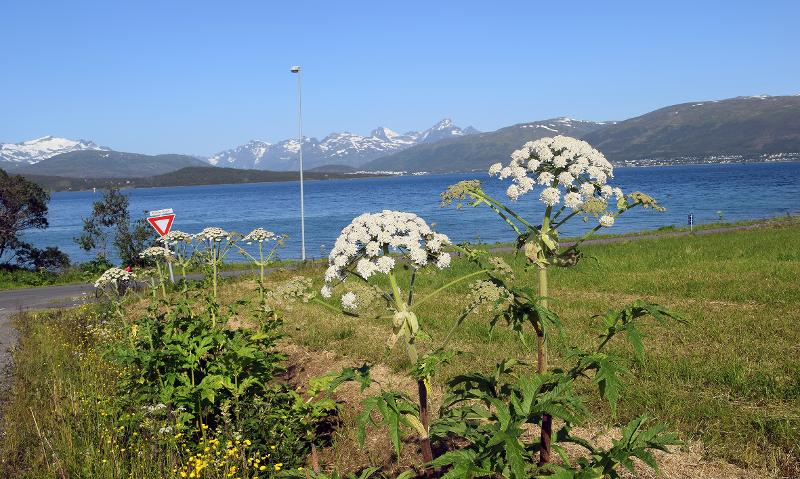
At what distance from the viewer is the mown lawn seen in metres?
6.93

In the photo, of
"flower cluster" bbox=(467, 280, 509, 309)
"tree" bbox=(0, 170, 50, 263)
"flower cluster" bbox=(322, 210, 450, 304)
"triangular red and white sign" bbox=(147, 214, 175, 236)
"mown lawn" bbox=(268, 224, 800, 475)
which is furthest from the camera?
"tree" bbox=(0, 170, 50, 263)

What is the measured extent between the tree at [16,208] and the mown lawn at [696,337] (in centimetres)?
2756

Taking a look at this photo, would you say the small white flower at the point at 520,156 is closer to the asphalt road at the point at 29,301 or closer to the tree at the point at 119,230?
the asphalt road at the point at 29,301

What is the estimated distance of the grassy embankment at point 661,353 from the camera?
23.0 ft

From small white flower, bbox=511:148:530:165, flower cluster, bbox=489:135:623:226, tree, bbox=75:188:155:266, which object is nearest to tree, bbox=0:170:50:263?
tree, bbox=75:188:155:266

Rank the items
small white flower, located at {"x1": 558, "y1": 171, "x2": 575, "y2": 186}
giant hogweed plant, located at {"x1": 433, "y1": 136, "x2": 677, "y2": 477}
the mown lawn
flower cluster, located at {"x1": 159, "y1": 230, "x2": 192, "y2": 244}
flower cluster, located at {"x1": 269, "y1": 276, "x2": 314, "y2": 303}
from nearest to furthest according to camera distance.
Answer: giant hogweed plant, located at {"x1": 433, "y1": 136, "x2": 677, "y2": 477}
flower cluster, located at {"x1": 269, "y1": 276, "x2": 314, "y2": 303}
small white flower, located at {"x1": 558, "y1": 171, "x2": 575, "y2": 186}
the mown lawn
flower cluster, located at {"x1": 159, "y1": 230, "x2": 192, "y2": 244}

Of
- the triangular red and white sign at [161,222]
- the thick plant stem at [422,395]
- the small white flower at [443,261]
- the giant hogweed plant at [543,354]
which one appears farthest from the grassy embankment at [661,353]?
the triangular red and white sign at [161,222]

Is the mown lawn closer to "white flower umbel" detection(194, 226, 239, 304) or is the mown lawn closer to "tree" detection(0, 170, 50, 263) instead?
"white flower umbel" detection(194, 226, 239, 304)

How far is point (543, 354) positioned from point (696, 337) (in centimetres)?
755

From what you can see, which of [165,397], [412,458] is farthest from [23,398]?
[412,458]

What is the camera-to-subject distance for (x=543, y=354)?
4.88 meters

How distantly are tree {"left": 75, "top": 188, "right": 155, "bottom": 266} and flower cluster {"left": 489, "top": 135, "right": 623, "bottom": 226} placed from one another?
87.3ft

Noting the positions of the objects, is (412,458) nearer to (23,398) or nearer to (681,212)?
(23,398)

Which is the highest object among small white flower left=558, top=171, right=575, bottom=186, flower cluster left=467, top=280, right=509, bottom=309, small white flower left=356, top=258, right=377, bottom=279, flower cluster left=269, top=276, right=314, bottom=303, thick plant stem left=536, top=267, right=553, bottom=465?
small white flower left=558, top=171, right=575, bottom=186
